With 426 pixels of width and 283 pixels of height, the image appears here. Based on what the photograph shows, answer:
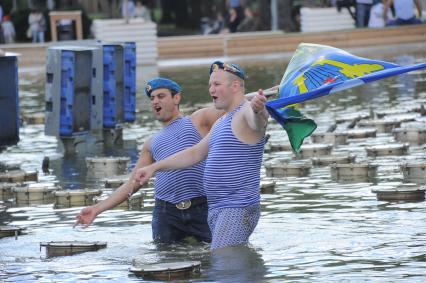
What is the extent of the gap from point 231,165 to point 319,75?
1.36 metres

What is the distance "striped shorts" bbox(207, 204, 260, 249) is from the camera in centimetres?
1043

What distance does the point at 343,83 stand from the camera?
11.1 meters

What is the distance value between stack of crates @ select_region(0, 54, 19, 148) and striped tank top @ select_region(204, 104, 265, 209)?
9.09m

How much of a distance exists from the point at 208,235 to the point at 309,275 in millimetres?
1267

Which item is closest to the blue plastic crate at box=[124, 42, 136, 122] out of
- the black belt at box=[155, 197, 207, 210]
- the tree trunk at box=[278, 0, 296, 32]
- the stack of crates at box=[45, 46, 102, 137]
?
the stack of crates at box=[45, 46, 102, 137]

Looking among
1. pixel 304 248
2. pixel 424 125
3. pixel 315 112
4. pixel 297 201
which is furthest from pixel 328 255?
pixel 315 112

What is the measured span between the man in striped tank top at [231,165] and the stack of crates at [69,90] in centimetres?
910

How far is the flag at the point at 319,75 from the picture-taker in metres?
10.8

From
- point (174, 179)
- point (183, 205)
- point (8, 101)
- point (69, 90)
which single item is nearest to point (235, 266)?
point (183, 205)

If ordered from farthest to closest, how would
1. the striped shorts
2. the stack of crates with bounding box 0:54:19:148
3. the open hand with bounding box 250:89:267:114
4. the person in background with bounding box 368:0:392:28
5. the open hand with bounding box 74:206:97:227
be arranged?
1. the person in background with bounding box 368:0:392:28
2. the stack of crates with bounding box 0:54:19:148
3. the open hand with bounding box 74:206:97:227
4. the striped shorts
5. the open hand with bounding box 250:89:267:114

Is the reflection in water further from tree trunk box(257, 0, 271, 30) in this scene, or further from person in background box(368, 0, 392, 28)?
tree trunk box(257, 0, 271, 30)

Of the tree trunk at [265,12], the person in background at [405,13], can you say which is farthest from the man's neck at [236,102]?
the tree trunk at [265,12]

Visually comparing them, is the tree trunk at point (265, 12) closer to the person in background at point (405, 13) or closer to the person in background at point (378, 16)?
the person in background at point (378, 16)

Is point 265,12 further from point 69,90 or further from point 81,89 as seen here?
point 69,90
